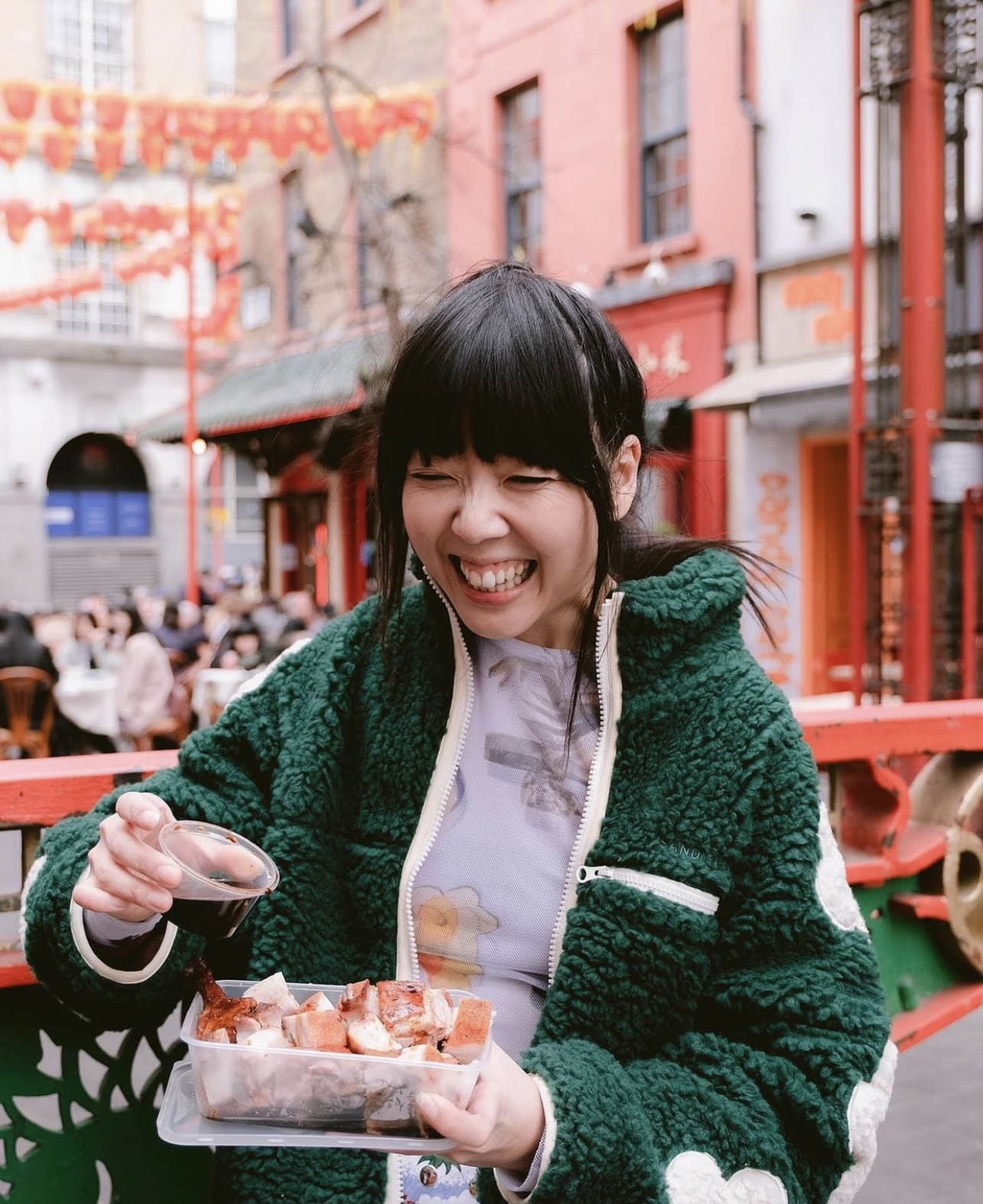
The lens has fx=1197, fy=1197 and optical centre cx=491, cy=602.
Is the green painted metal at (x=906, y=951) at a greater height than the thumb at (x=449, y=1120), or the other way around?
the thumb at (x=449, y=1120)

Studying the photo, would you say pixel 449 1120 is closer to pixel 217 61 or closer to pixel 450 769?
pixel 450 769

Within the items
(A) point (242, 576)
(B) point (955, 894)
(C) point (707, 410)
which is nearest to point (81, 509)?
(A) point (242, 576)

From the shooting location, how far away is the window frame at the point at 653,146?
11094 mm

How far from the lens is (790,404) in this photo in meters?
9.28

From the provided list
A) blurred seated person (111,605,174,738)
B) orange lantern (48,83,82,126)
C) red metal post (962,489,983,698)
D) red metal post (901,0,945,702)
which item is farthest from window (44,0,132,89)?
red metal post (962,489,983,698)

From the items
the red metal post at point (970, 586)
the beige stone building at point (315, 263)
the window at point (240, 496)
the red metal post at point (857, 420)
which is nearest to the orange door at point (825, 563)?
the red metal post at point (857, 420)

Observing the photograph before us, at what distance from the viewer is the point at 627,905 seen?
1347mm

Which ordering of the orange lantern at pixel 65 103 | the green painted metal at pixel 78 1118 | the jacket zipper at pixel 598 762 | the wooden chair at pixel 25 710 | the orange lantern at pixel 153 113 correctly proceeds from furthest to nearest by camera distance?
the orange lantern at pixel 65 103
the orange lantern at pixel 153 113
the wooden chair at pixel 25 710
the green painted metal at pixel 78 1118
the jacket zipper at pixel 598 762

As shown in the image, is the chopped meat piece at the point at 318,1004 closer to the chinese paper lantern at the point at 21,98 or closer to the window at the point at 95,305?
the chinese paper lantern at the point at 21,98

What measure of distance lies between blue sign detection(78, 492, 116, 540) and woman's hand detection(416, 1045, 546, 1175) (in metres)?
28.0

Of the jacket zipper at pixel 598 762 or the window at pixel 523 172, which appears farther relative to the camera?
the window at pixel 523 172

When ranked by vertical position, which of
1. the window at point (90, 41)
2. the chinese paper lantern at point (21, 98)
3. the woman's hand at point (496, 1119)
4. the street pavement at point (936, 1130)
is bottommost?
the street pavement at point (936, 1130)

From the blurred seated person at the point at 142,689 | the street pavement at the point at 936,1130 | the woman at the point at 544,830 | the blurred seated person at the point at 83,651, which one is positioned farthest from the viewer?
the blurred seated person at the point at 83,651

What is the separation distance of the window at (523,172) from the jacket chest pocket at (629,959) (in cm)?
1183
